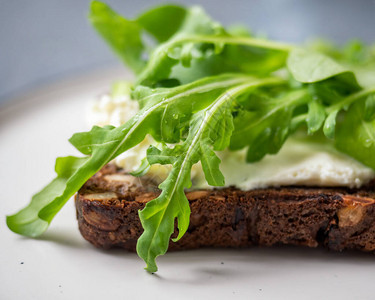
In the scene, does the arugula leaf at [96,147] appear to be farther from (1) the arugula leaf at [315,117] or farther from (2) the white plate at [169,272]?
(1) the arugula leaf at [315,117]

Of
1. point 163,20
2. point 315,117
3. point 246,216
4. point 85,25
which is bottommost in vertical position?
point 246,216

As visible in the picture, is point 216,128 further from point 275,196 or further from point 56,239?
point 56,239

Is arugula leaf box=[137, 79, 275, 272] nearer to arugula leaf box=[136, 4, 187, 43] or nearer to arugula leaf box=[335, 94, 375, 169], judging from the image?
arugula leaf box=[335, 94, 375, 169]

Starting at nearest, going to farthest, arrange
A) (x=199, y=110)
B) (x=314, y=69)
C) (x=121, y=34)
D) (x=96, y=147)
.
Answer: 1. (x=96, y=147)
2. (x=199, y=110)
3. (x=314, y=69)
4. (x=121, y=34)

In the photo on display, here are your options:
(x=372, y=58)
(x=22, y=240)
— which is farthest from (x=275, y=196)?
(x=372, y=58)

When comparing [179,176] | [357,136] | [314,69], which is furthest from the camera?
[314,69]

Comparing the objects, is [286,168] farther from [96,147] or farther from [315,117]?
[96,147]

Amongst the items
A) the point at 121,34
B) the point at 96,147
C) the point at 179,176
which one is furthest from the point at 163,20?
the point at 179,176
